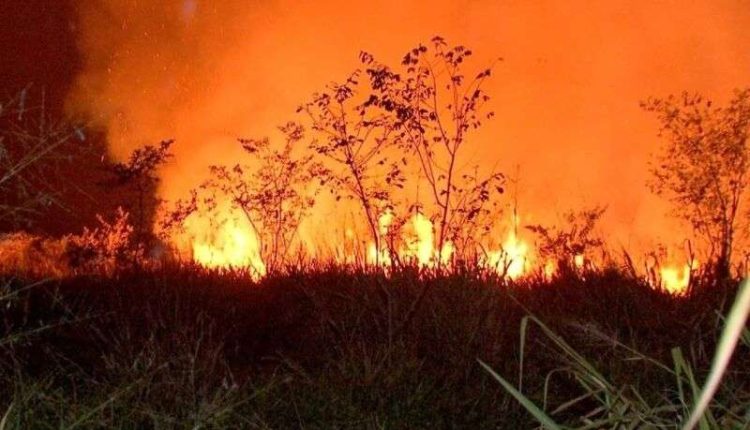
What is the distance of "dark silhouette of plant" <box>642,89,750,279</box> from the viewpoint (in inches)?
416

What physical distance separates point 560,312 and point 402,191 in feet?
23.9

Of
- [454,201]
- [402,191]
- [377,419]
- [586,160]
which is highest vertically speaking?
[586,160]

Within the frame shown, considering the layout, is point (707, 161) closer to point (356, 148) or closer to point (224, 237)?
point (356, 148)

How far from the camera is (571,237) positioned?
1190cm

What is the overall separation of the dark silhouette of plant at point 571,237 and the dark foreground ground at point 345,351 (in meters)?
3.94

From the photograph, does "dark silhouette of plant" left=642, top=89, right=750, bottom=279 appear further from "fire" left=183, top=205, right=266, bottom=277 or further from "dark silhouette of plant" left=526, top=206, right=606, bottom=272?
"fire" left=183, top=205, right=266, bottom=277

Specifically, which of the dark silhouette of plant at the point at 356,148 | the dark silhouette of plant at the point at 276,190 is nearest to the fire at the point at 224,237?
the dark silhouette of plant at the point at 276,190

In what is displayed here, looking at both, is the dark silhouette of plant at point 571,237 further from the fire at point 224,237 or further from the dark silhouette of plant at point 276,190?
the fire at point 224,237

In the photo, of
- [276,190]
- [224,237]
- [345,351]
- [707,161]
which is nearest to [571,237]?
[707,161]

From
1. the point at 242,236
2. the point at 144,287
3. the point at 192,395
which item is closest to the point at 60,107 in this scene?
the point at 242,236

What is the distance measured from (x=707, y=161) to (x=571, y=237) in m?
1.99

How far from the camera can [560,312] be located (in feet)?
19.4

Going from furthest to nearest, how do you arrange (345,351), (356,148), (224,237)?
(224,237) → (356,148) → (345,351)

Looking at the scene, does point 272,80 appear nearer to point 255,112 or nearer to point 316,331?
point 255,112
